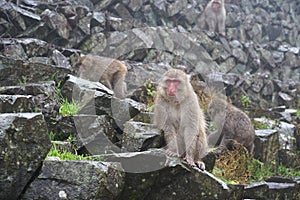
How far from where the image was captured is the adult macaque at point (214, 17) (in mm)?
13602

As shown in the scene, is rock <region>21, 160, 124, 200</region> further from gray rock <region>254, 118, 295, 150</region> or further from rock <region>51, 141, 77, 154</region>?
gray rock <region>254, 118, 295, 150</region>

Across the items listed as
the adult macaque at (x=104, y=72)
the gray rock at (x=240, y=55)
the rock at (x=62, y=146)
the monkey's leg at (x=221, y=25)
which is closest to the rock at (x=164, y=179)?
the rock at (x=62, y=146)

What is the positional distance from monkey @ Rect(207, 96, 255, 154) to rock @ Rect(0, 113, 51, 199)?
4.68 m

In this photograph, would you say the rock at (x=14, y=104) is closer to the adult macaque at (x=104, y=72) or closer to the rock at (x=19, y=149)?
the rock at (x=19, y=149)

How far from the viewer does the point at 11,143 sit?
3.36 metres

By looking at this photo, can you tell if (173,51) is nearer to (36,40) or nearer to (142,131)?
(36,40)

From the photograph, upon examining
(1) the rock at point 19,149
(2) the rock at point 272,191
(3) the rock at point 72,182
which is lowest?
(2) the rock at point 272,191

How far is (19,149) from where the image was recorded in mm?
3389

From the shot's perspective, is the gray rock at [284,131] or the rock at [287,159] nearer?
the rock at [287,159]

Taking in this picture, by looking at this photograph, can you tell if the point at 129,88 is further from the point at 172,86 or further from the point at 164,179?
the point at 164,179

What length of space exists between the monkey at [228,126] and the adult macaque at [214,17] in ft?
20.3

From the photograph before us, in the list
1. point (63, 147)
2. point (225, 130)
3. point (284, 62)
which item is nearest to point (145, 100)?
point (225, 130)

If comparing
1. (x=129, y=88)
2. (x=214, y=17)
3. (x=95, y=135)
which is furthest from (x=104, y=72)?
(x=214, y=17)

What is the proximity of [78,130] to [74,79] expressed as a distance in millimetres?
1401
